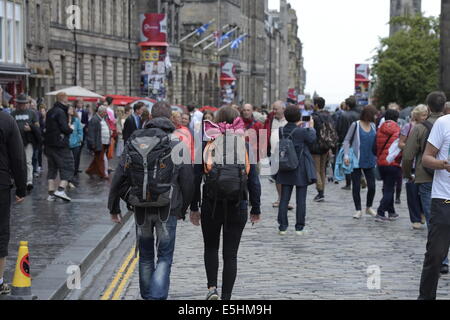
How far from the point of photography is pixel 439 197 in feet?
25.3

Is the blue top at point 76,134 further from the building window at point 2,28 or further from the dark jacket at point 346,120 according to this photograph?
the building window at point 2,28

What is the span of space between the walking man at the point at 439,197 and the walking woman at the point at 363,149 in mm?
6858

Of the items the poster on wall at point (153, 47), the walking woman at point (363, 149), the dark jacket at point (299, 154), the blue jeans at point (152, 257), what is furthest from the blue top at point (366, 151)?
the poster on wall at point (153, 47)

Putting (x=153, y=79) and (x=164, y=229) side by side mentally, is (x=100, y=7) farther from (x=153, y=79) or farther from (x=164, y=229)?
(x=164, y=229)

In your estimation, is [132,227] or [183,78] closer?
[132,227]

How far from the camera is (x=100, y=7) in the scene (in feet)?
197

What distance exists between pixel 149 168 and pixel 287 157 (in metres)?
5.52

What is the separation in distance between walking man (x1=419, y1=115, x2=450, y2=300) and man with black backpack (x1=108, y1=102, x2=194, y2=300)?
1.99 meters

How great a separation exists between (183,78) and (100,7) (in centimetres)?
2763

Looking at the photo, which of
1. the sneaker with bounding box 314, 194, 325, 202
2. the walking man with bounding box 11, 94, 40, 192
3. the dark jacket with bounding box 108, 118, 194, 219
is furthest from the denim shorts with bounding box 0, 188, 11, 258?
the walking man with bounding box 11, 94, 40, 192

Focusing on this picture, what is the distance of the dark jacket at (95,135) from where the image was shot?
21.0 meters

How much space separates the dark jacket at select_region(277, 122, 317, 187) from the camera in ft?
42.5

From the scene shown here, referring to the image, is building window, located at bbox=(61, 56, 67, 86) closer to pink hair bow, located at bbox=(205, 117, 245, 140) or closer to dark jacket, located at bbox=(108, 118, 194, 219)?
pink hair bow, located at bbox=(205, 117, 245, 140)

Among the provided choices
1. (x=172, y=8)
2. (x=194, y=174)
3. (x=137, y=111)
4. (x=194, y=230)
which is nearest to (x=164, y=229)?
(x=194, y=174)
